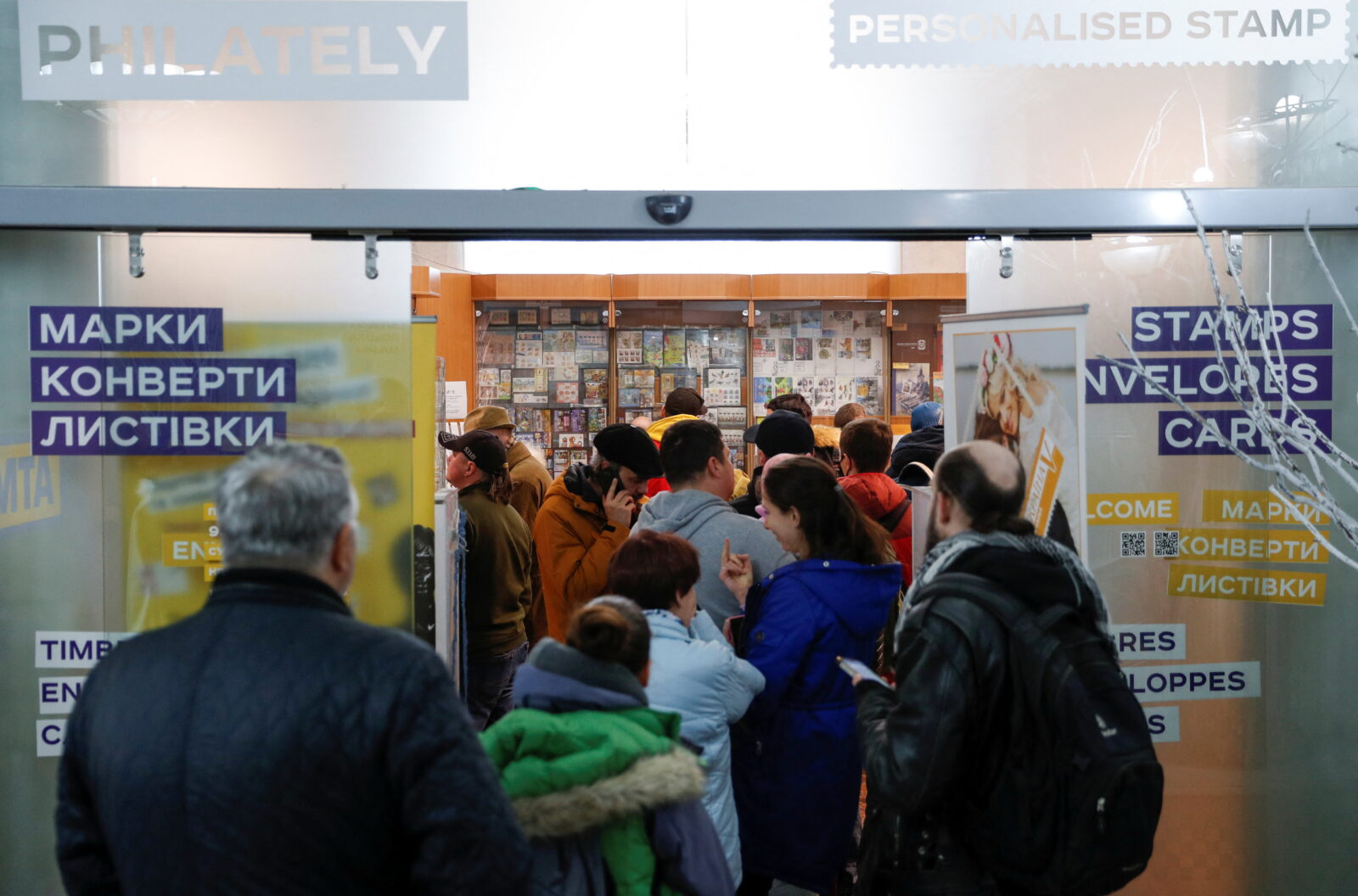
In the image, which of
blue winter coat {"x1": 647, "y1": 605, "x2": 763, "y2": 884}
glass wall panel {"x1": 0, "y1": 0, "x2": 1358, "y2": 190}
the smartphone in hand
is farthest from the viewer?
glass wall panel {"x1": 0, "y1": 0, "x2": 1358, "y2": 190}

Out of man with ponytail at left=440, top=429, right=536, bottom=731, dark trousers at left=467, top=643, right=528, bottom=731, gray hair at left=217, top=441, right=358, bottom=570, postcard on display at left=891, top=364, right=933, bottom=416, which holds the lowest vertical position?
dark trousers at left=467, top=643, right=528, bottom=731

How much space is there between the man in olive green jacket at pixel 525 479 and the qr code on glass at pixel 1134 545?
2.55m

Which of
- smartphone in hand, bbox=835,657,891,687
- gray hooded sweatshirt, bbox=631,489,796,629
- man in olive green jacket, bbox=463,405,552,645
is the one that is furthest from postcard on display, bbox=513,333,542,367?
smartphone in hand, bbox=835,657,891,687

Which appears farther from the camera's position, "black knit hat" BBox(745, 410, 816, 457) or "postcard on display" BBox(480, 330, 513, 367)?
"postcard on display" BBox(480, 330, 513, 367)

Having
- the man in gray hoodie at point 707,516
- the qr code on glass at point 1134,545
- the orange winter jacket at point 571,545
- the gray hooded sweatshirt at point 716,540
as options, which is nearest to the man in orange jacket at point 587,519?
the orange winter jacket at point 571,545

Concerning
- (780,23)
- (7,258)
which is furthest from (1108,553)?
(7,258)

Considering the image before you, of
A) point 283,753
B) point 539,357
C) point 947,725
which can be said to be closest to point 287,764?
point 283,753

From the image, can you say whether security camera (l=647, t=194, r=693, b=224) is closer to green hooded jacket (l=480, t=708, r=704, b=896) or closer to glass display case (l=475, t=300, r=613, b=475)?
green hooded jacket (l=480, t=708, r=704, b=896)

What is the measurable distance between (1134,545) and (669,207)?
5.17 ft

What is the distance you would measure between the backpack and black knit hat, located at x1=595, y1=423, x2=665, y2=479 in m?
2.05

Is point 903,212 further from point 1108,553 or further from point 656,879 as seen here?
point 656,879

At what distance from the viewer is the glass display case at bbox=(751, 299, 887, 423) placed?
8172 millimetres

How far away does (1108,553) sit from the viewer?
3180 mm

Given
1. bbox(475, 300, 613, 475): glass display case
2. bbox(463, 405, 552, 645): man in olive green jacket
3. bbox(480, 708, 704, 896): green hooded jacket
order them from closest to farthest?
bbox(480, 708, 704, 896): green hooded jacket → bbox(463, 405, 552, 645): man in olive green jacket → bbox(475, 300, 613, 475): glass display case
